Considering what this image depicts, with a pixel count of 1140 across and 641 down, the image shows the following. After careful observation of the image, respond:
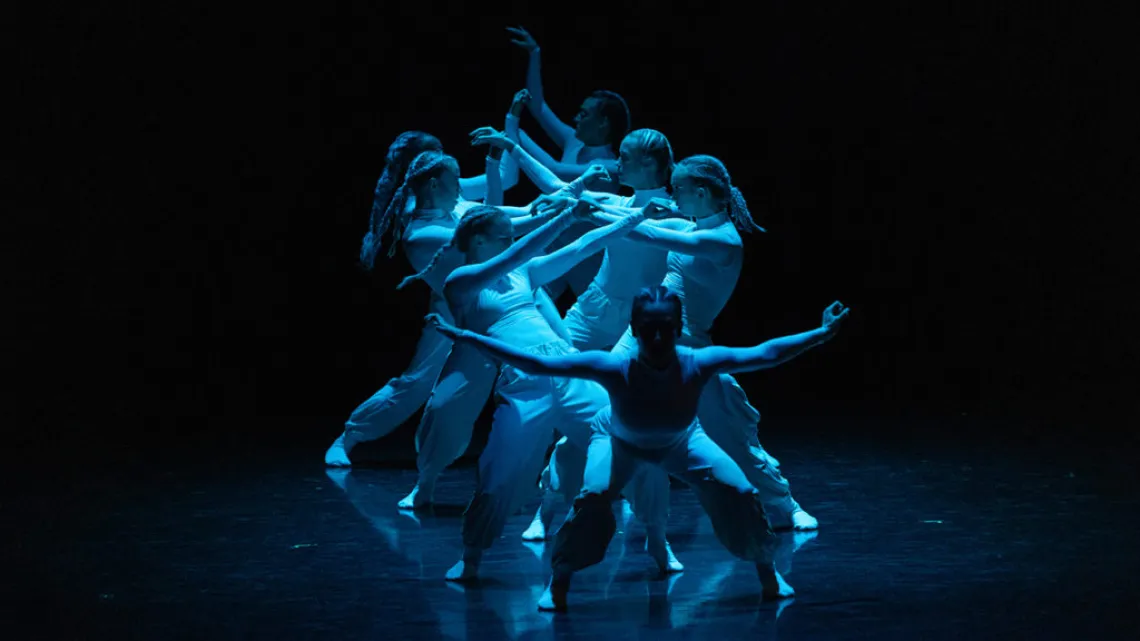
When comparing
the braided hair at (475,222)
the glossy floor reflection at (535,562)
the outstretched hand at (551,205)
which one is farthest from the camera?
the outstretched hand at (551,205)

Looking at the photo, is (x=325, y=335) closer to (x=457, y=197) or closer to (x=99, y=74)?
(x=99, y=74)

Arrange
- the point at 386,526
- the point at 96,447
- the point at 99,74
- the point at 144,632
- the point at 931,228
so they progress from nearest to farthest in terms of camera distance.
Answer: the point at 144,632
the point at 386,526
the point at 96,447
the point at 99,74
the point at 931,228

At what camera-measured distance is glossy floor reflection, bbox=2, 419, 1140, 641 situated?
4430mm

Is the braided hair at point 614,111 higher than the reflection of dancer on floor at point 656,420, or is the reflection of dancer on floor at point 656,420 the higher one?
the braided hair at point 614,111

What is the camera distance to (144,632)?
439 cm

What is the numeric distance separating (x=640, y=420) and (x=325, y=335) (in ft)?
19.2

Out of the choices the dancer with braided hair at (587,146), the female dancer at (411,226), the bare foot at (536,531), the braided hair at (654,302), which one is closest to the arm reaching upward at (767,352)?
the braided hair at (654,302)

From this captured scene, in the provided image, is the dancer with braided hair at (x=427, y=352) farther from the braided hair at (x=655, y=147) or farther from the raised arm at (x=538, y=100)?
the raised arm at (x=538, y=100)

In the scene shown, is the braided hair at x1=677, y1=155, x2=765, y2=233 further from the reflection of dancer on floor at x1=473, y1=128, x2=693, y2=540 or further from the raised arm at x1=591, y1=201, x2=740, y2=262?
the reflection of dancer on floor at x1=473, y1=128, x2=693, y2=540

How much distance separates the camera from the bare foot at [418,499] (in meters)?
6.21

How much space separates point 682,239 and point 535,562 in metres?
1.17

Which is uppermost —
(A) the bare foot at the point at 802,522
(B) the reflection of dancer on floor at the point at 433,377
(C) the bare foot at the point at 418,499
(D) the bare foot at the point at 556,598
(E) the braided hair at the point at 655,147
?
(E) the braided hair at the point at 655,147

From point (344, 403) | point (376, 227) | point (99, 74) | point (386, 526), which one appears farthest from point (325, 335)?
point (386, 526)

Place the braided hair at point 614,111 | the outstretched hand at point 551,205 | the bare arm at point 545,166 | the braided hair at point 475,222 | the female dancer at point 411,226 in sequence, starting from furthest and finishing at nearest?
the braided hair at point 614,111
the female dancer at point 411,226
the bare arm at point 545,166
the outstretched hand at point 551,205
the braided hair at point 475,222
